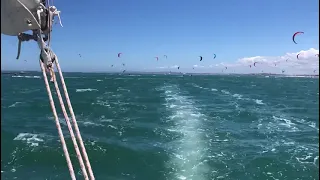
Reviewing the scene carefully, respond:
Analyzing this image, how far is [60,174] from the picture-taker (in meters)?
21.1

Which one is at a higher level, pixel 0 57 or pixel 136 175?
pixel 0 57

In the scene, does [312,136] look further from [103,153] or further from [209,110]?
[103,153]

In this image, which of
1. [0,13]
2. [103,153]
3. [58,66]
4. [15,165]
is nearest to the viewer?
[0,13]

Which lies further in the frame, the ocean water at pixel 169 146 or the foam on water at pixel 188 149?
the ocean water at pixel 169 146

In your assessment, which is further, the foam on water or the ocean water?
the ocean water

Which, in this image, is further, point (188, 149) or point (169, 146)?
point (169, 146)

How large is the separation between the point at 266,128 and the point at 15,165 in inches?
1051

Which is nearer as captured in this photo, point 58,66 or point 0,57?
point 0,57

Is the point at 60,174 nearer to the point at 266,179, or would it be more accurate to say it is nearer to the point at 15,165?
the point at 15,165

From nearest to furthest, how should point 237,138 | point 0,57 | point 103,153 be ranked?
point 0,57 < point 103,153 < point 237,138

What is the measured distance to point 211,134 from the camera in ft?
104

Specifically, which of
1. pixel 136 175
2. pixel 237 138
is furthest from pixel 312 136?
pixel 136 175

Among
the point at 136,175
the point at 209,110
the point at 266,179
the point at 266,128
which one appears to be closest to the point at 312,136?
the point at 266,128

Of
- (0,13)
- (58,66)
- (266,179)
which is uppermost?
(0,13)
